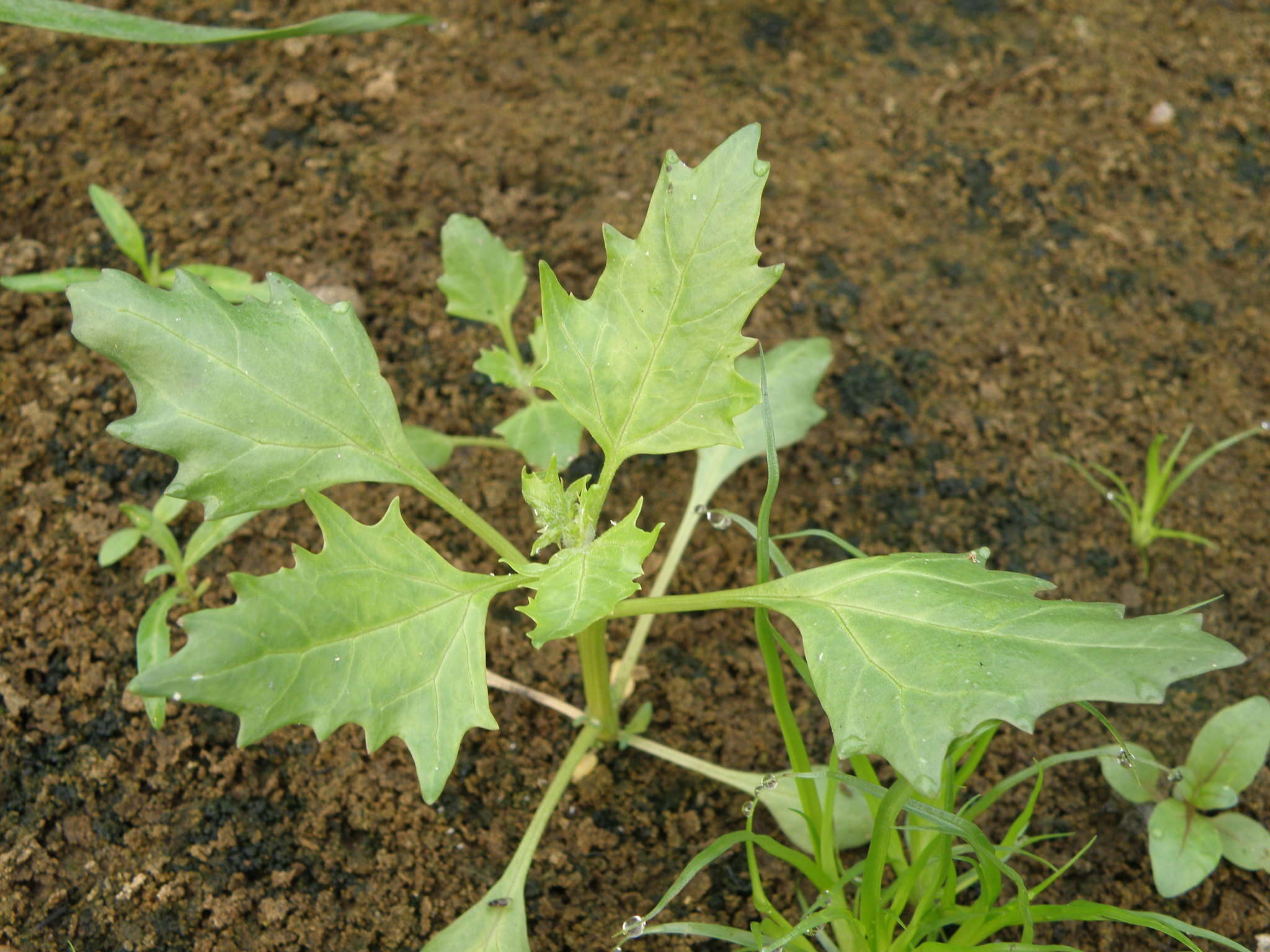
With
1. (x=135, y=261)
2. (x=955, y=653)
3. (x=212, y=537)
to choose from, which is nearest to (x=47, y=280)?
(x=135, y=261)

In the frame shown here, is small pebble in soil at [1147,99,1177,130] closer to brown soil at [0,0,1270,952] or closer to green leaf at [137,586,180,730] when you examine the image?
brown soil at [0,0,1270,952]

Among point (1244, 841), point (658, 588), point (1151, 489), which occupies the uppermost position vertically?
point (1151, 489)

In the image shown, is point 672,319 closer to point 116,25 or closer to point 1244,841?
point 116,25

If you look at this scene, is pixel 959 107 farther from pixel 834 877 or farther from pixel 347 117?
pixel 834 877

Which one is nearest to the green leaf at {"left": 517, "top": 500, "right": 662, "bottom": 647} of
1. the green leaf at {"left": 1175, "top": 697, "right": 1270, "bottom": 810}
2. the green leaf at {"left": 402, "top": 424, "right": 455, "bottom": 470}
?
the green leaf at {"left": 402, "top": 424, "right": 455, "bottom": 470}

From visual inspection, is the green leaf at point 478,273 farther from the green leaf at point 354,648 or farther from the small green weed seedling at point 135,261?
the green leaf at point 354,648

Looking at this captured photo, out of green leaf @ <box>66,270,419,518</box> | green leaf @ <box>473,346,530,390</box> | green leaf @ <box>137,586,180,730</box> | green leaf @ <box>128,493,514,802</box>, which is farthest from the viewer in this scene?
green leaf @ <box>473,346,530,390</box>
